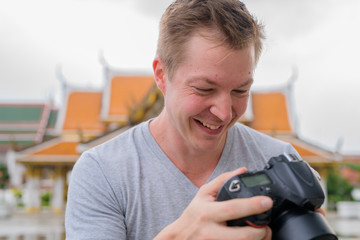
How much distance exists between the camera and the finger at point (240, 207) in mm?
743

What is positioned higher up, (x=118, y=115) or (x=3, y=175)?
(x=118, y=115)

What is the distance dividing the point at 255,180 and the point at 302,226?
11 cm

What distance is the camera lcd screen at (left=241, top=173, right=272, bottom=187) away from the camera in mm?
788

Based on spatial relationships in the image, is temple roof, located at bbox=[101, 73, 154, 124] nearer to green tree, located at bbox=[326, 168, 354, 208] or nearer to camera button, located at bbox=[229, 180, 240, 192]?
green tree, located at bbox=[326, 168, 354, 208]

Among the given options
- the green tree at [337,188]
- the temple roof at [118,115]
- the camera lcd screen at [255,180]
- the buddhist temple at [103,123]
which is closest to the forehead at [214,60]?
the camera lcd screen at [255,180]

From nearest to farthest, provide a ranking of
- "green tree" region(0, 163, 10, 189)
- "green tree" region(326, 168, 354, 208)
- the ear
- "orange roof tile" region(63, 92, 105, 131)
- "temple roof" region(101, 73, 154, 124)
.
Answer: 1. the ear
2. "temple roof" region(101, 73, 154, 124)
3. "orange roof tile" region(63, 92, 105, 131)
4. "green tree" region(326, 168, 354, 208)
5. "green tree" region(0, 163, 10, 189)

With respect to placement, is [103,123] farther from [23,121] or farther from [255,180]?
[255,180]

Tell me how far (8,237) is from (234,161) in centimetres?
828

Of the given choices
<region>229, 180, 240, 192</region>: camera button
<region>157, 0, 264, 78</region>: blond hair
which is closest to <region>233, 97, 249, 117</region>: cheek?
<region>157, 0, 264, 78</region>: blond hair

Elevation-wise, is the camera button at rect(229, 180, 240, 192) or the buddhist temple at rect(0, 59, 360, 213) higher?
the camera button at rect(229, 180, 240, 192)

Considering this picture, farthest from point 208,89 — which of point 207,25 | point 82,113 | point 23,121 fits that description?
point 23,121

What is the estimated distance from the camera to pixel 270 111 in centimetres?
1360

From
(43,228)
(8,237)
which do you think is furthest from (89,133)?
(8,237)

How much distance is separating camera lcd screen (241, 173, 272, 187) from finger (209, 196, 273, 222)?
0.04m
